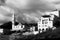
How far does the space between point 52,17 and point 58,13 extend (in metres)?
9.03

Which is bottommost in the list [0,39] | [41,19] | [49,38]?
[0,39]

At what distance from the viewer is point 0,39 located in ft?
308

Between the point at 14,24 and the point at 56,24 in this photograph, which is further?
the point at 14,24

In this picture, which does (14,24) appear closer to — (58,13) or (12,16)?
(12,16)

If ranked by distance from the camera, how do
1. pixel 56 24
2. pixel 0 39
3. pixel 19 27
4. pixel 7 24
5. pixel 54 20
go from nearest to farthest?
pixel 56 24 → pixel 54 20 → pixel 0 39 → pixel 19 27 → pixel 7 24

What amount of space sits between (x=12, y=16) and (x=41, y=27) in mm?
48929

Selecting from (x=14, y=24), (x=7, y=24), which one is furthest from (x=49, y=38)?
(x=7, y=24)

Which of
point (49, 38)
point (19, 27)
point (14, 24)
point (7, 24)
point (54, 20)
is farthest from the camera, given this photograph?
point (7, 24)

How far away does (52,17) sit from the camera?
8894 cm

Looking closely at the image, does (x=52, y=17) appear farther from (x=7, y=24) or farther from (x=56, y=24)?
(x=7, y=24)

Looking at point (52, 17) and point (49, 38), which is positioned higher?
point (52, 17)

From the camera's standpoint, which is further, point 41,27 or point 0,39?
point 0,39

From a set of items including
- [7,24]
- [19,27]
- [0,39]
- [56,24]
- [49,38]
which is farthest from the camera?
[7,24]

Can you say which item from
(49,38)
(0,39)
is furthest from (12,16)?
(49,38)
